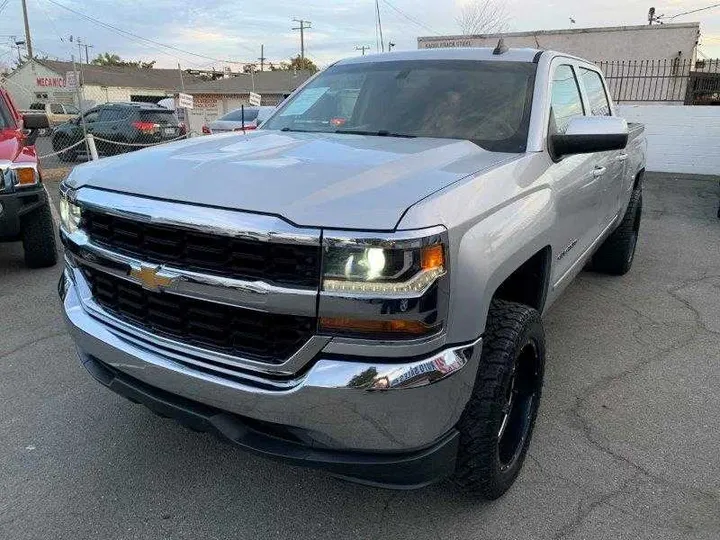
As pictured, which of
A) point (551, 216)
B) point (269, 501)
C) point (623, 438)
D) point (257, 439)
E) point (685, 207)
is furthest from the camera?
point (685, 207)

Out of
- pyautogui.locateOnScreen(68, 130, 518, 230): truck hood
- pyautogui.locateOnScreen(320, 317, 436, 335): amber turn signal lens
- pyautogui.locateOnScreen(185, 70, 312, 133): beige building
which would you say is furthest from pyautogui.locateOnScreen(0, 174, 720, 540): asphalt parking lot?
pyautogui.locateOnScreen(185, 70, 312, 133): beige building

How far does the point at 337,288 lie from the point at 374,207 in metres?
0.28

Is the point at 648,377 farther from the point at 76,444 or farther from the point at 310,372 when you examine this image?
the point at 76,444

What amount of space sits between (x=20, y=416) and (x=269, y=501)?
1.59m

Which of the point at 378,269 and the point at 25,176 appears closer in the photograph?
the point at 378,269

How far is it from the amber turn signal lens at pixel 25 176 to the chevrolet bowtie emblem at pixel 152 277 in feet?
12.9

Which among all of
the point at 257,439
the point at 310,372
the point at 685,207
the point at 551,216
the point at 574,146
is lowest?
the point at 685,207

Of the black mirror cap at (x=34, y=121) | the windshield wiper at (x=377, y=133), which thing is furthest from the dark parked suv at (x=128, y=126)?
the windshield wiper at (x=377, y=133)

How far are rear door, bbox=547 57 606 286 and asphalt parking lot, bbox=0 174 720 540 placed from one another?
782 mm

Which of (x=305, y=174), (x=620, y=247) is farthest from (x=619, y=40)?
(x=305, y=174)

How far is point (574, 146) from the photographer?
284cm

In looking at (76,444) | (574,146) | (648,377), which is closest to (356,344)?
(574,146)

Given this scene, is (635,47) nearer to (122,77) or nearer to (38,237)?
(38,237)

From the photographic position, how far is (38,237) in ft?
18.6
